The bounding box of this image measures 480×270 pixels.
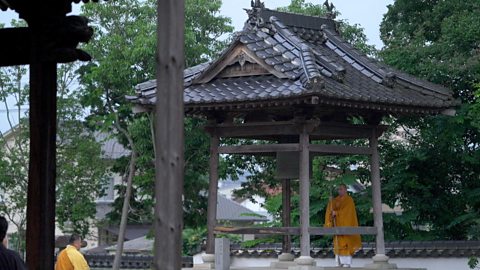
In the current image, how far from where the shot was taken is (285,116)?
636 inches

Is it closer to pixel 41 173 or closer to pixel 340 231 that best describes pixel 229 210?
pixel 340 231

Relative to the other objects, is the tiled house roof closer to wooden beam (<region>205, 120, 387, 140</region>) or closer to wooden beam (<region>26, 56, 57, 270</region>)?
wooden beam (<region>205, 120, 387, 140</region>)

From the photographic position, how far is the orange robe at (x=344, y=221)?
1628cm

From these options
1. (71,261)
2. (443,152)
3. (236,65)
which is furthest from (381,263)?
(71,261)

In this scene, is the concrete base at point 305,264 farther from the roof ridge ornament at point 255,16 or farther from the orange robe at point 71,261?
the roof ridge ornament at point 255,16

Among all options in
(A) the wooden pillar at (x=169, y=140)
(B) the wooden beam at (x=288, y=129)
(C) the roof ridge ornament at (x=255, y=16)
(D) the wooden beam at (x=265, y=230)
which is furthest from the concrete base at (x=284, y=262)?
(A) the wooden pillar at (x=169, y=140)

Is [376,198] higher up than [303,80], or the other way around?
[303,80]

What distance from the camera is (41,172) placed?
7.64 meters

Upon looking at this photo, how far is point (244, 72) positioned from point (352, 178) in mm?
4972

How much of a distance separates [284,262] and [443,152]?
14.1 ft

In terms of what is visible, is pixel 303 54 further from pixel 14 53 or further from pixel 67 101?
pixel 67 101

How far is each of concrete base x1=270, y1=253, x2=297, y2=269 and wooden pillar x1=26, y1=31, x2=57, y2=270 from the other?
8.64 m

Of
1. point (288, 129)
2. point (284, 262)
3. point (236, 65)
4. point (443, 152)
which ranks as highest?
point (236, 65)

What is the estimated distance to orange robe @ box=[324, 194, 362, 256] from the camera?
53.4ft
